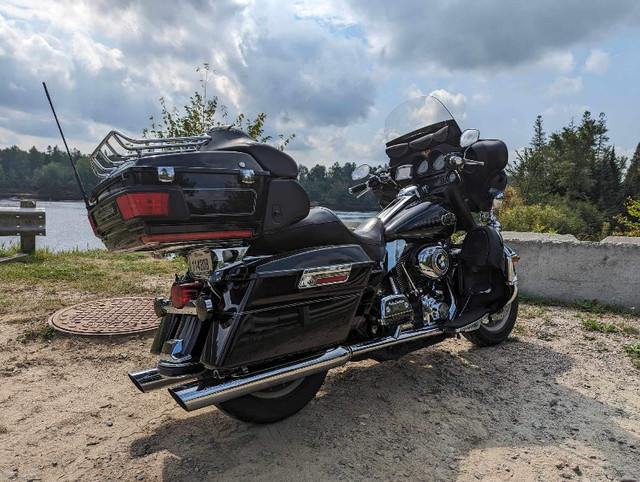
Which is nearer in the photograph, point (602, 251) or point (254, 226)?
point (254, 226)

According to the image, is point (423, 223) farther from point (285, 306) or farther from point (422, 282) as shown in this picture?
point (285, 306)

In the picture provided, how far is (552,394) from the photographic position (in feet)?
10.1

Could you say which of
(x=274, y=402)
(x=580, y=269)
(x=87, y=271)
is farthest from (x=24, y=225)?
(x=580, y=269)

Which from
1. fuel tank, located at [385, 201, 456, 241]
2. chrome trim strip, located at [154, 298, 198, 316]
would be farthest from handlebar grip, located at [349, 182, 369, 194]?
chrome trim strip, located at [154, 298, 198, 316]

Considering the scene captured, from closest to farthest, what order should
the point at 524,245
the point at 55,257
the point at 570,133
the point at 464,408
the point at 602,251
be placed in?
the point at 464,408 → the point at 602,251 → the point at 524,245 → the point at 55,257 → the point at 570,133

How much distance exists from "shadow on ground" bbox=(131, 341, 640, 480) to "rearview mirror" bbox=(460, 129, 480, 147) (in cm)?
164

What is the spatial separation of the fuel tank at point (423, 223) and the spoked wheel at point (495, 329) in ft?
2.81

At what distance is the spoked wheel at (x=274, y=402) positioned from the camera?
242 centimetres

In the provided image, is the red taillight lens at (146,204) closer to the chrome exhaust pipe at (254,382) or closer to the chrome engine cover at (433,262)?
the chrome exhaust pipe at (254,382)

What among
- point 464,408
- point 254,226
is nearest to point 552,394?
point 464,408

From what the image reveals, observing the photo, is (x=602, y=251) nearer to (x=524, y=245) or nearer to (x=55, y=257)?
(x=524, y=245)

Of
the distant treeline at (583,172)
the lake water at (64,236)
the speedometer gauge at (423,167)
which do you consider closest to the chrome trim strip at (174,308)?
the speedometer gauge at (423,167)

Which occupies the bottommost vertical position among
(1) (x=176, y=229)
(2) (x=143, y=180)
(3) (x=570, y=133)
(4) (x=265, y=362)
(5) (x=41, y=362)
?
(5) (x=41, y=362)

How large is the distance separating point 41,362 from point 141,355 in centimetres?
69
